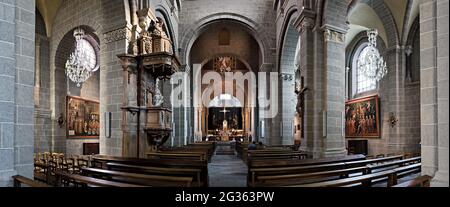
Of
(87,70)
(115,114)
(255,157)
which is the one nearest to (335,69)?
(255,157)

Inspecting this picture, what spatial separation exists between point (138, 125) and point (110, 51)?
8.16 ft

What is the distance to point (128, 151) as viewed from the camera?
9148 millimetres

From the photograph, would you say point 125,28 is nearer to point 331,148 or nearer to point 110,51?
point 110,51

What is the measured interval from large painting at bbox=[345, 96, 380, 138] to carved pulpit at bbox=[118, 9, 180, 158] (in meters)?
10.6

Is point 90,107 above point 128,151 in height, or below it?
above

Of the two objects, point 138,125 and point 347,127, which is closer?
point 138,125

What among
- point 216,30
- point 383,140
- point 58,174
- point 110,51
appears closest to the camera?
point 58,174

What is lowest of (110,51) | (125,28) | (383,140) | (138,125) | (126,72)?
(383,140)

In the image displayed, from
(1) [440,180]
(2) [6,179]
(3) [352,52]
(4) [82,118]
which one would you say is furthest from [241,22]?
(2) [6,179]

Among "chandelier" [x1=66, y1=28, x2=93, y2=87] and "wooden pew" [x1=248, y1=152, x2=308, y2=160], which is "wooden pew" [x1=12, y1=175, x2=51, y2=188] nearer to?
"wooden pew" [x1=248, y1=152, x2=308, y2=160]

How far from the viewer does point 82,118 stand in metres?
15.8

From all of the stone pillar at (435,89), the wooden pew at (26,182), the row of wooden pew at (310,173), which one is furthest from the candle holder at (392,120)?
the wooden pew at (26,182)

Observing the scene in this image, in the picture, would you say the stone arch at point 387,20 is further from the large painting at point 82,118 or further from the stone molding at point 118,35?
the large painting at point 82,118

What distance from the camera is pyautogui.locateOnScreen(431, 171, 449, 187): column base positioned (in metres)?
3.65
